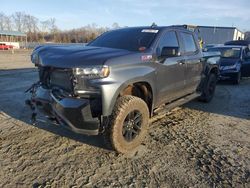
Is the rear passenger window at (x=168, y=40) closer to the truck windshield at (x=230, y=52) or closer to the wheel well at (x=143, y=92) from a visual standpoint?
the wheel well at (x=143, y=92)

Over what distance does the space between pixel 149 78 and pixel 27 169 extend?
89.3 inches

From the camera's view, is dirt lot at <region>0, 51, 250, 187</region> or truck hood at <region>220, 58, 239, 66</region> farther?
truck hood at <region>220, 58, 239, 66</region>

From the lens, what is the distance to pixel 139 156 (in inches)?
168

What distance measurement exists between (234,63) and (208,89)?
4.45m

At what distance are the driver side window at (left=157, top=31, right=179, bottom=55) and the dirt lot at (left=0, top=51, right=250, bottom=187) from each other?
1600 mm

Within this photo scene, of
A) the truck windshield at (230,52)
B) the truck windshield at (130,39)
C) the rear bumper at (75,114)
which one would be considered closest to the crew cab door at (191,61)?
the truck windshield at (130,39)

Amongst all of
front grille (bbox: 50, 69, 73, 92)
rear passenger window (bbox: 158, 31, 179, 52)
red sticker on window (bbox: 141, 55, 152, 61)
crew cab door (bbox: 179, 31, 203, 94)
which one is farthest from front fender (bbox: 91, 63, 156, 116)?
crew cab door (bbox: 179, 31, 203, 94)

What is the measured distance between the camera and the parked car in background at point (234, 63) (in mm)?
11117

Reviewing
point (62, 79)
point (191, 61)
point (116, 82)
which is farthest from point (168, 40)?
point (62, 79)

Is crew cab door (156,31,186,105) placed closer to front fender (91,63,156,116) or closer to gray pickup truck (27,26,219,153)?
gray pickup truck (27,26,219,153)

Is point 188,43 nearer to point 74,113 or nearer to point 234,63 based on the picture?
point 74,113

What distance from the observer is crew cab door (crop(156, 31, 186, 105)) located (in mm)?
4863

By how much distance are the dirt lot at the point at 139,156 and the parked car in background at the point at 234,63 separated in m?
5.22

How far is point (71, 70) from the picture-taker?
3.84 m
